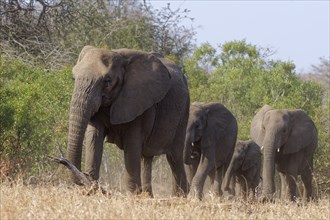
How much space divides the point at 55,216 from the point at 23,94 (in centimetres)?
781

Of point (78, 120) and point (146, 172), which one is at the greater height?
point (78, 120)

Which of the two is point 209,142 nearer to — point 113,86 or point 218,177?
point 218,177

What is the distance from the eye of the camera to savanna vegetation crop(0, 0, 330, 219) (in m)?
14.6

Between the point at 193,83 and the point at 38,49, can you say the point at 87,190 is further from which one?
the point at 193,83

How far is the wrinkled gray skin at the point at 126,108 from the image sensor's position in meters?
9.98

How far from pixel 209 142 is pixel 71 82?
294 cm

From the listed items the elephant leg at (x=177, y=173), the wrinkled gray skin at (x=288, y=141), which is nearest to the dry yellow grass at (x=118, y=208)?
the elephant leg at (x=177, y=173)

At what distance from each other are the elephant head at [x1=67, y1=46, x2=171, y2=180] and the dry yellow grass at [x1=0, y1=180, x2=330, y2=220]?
3.34ft

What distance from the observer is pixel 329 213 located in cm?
843

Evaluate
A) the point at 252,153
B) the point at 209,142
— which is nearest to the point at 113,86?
the point at 209,142

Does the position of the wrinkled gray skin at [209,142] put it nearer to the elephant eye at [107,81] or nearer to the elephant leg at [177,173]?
the elephant leg at [177,173]

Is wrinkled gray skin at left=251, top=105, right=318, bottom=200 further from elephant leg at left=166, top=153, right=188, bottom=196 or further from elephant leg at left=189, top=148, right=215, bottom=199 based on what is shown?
elephant leg at left=166, top=153, right=188, bottom=196

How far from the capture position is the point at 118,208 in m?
7.59

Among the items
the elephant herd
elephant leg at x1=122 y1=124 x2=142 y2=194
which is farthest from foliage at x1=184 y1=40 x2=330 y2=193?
elephant leg at x1=122 y1=124 x2=142 y2=194
